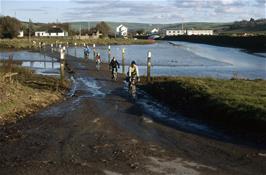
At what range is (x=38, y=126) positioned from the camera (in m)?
15.0

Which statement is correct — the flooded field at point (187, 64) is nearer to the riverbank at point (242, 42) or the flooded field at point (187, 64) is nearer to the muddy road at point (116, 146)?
the muddy road at point (116, 146)

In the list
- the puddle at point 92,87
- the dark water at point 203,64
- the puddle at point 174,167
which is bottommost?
the dark water at point 203,64

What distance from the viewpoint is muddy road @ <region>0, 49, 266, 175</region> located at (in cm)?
978

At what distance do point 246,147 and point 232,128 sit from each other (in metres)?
2.53

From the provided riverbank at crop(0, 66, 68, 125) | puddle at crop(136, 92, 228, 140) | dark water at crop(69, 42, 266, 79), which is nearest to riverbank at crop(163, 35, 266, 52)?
dark water at crop(69, 42, 266, 79)

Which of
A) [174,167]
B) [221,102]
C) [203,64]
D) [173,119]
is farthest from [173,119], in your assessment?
[203,64]

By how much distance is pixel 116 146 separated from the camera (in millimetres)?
11867

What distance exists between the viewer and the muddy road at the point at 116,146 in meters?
9.78

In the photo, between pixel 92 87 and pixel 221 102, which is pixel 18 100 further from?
pixel 92 87

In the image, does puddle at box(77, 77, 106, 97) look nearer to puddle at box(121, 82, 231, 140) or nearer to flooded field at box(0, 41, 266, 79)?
puddle at box(121, 82, 231, 140)

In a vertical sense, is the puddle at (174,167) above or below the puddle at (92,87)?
above

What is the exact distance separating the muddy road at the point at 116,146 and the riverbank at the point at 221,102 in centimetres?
91

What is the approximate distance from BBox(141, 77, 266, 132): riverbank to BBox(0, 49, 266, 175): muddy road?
→ 2.99 feet

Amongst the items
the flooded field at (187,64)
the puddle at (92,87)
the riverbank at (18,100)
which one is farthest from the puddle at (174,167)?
the flooded field at (187,64)
